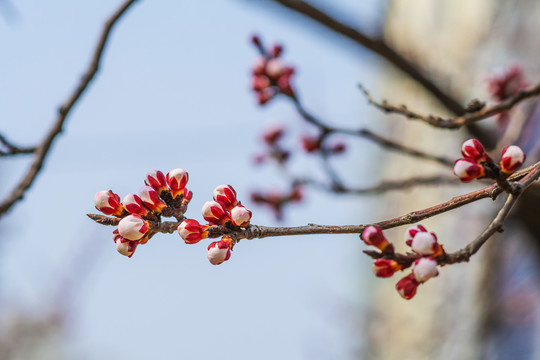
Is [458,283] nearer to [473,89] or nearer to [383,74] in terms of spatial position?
[473,89]

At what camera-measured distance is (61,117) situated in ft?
5.23

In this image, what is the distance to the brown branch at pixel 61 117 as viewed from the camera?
1484mm

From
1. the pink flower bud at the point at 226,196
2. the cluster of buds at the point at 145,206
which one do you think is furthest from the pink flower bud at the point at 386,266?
the cluster of buds at the point at 145,206

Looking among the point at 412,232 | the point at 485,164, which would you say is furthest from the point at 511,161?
the point at 412,232

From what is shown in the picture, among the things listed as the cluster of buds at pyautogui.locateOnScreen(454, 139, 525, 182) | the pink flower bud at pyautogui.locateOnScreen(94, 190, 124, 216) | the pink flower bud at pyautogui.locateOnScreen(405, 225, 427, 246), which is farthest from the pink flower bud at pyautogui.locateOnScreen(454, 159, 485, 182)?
the pink flower bud at pyautogui.locateOnScreen(94, 190, 124, 216)

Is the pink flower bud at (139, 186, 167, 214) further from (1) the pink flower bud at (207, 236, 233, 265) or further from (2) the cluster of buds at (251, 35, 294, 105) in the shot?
(2) the cluster of buds at (251, 35, 294, 105)

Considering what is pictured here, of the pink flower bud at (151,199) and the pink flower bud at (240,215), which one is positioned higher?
the pink flower bud at (151,199)

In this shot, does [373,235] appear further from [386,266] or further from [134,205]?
[134,205]

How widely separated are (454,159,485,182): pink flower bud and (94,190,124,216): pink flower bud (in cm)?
65

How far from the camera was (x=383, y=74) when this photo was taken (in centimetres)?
830

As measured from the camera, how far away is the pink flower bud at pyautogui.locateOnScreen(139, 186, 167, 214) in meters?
1.12

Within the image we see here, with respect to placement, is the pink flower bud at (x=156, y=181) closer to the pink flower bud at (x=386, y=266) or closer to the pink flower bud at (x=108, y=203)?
the pink flower bud at (x=108, y=203)

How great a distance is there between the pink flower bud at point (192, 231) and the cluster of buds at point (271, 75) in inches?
45.8

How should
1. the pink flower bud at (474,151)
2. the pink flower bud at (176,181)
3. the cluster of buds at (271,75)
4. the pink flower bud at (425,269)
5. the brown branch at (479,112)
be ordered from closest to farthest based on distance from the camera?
1. the pink flower bud at (425,269)
2. the pink flower bud at (474,151)
3. the pink flower bud at (176,181)
4. the brown branch at (479,112)
5. the cluster of buds at (271,75)
